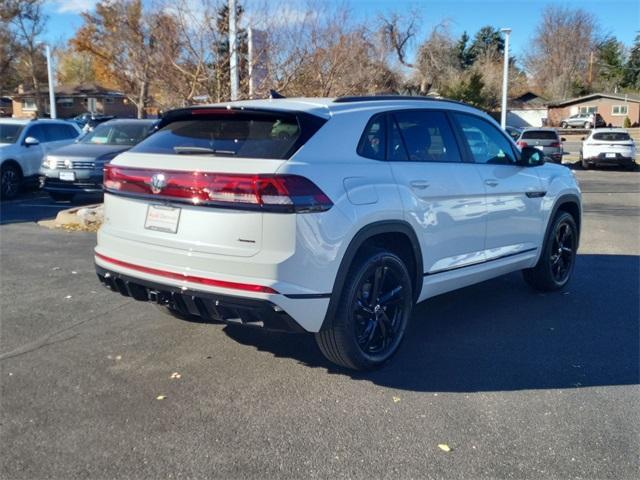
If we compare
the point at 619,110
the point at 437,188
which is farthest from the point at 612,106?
the point at 437,188

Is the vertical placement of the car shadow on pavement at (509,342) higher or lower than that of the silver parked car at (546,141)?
lower

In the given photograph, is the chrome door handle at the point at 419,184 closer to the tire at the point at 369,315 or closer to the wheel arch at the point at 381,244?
the wheel arch at the point at 381,244

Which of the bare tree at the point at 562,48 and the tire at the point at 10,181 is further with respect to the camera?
the bare tree at the point at 562,48

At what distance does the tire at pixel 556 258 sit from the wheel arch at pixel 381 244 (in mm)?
2192

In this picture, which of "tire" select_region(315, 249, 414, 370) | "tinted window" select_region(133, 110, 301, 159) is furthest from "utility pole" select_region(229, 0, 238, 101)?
"tire" select_region(315, 249, 414, 370)

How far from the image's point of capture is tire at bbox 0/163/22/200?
13852 mm

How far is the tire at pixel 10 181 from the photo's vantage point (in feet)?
45.4

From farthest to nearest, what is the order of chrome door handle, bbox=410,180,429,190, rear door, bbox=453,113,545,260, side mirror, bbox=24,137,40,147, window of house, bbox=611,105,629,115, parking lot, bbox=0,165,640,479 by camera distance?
window of house, bbox=611,105,629,115 < side mirror, bbox=24,137,40,147 < rear door, bbox=453,113,545,260 < chrome door handle, bbox=410,180,429,190 < parking lot, bbox=0,165,640,479

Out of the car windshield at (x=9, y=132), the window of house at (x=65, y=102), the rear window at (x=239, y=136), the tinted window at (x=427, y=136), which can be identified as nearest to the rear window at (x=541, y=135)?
the car windshield at (x=9, y=132)

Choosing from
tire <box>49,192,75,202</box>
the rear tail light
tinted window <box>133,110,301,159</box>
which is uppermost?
tinted window <box>133,110,301,159</box>

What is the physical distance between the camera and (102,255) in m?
4.42

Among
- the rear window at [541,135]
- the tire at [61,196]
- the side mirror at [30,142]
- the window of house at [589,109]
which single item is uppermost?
the window of house at [589,109]

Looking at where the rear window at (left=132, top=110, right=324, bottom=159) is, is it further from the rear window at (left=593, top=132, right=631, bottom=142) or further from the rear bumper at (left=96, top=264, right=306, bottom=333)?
the rear window at (left=593, top=132, right=631, bottom=142)

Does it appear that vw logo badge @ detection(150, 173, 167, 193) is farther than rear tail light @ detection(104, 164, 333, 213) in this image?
Yes
